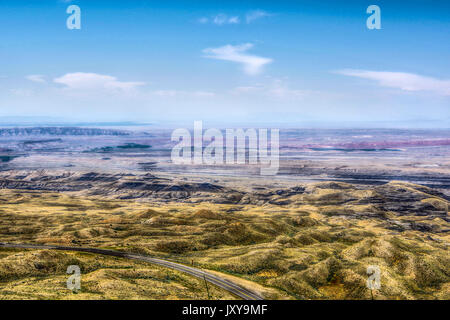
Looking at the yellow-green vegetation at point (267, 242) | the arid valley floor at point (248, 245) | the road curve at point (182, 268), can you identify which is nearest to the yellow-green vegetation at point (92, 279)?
the arid valley floor at point (248, 245)

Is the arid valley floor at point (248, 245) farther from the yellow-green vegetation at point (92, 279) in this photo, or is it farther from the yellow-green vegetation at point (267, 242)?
the yellow-green vegetation at point (267, 242)

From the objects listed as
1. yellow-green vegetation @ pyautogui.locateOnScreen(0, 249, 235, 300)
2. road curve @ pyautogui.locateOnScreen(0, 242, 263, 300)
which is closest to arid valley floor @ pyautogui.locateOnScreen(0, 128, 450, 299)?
yellow-green vegetation @ pyautogui.locateOnScreen(0, 249, 235, 300)

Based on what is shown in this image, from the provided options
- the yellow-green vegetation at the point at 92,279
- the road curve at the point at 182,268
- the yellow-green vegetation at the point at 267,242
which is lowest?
the yellow-green vegetation at the point at 267,242

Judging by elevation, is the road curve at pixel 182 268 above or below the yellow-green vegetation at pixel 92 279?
below

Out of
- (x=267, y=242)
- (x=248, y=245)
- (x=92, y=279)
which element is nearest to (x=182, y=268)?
(x=92, y=279)

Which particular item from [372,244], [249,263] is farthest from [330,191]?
[249,263]

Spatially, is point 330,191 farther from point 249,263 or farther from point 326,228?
point 249,263

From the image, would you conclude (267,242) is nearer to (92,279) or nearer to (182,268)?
(182,268)

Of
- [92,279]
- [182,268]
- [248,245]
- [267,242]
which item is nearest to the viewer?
[92,279]
